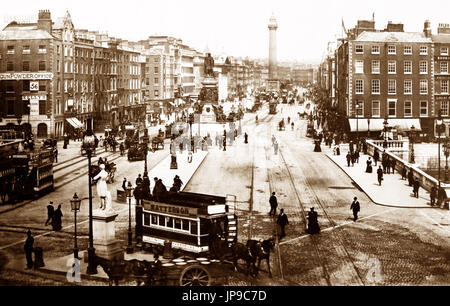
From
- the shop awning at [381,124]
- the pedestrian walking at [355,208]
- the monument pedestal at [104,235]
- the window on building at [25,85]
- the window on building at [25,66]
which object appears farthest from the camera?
the shop awning at [381,124]

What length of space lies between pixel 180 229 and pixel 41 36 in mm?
46654

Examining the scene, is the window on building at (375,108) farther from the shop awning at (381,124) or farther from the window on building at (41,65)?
the window on building at (41,65)

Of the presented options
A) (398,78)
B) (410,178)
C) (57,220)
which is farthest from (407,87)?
(57,220)

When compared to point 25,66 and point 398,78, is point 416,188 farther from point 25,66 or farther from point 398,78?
point 25,66

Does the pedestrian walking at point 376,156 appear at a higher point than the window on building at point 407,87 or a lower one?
lower

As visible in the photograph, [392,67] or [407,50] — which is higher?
[407,50]

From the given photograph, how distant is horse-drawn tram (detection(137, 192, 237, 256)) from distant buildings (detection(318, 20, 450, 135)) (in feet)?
160

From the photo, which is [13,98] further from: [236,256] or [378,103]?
[236,256]

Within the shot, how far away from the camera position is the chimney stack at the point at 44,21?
62500mm

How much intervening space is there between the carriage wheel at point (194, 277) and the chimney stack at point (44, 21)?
51.3 m

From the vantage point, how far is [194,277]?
16.8 metres

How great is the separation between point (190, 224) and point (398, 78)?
53.1 m

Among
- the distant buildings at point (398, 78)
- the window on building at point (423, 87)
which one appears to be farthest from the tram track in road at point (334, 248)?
the window on building at point (423, 87)

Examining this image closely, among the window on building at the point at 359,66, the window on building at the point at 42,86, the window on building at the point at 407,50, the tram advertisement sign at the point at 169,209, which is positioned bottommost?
the tram advertisement sign at the point at 169,209
